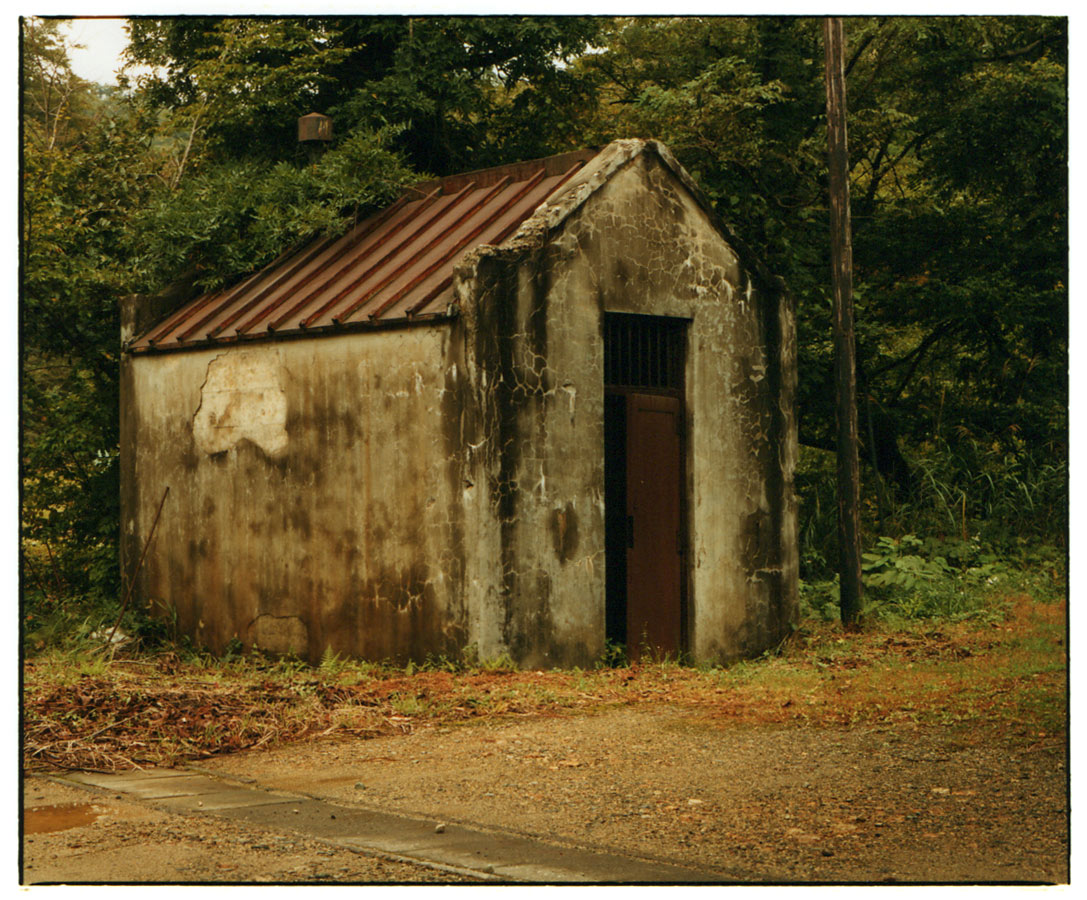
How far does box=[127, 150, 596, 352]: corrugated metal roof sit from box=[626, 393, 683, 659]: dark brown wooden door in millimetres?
2154

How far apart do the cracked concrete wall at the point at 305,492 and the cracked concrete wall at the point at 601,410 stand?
43cm

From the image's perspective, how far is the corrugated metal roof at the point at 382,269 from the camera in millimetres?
11359

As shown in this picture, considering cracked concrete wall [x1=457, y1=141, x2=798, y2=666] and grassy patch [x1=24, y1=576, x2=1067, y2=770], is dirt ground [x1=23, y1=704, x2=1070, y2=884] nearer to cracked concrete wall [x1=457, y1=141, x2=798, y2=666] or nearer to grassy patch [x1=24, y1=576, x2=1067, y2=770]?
grassy patch [x1=24, y1=576, x2=1067, y2=770]

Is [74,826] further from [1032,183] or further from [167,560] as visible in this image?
[1032,183]

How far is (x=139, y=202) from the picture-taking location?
1652cm

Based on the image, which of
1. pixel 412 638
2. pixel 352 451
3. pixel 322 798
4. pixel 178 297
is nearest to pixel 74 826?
pixel 322 798

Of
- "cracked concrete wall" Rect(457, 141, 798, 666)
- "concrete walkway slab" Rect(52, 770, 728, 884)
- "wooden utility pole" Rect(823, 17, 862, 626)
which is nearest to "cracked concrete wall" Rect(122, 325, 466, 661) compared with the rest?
"cracked concrete wall" Rect(457, 141, 798, 666)

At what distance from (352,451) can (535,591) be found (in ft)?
6.98

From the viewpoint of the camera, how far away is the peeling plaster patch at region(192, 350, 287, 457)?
1209 cm

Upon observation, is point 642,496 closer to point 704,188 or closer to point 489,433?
point 489,433

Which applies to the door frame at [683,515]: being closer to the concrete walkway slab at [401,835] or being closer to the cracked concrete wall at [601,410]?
the cracked concrete wall at [601,410]

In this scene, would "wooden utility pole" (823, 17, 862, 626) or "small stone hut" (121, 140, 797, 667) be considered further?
"wooden utility pole" (823, 17, 862, 626)

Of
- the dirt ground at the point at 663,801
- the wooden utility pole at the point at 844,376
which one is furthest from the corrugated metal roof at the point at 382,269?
the dirt ground at the point at 663,801

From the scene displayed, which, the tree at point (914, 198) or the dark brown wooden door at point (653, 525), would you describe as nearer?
the dark brown wooden door at point (653, 525)
